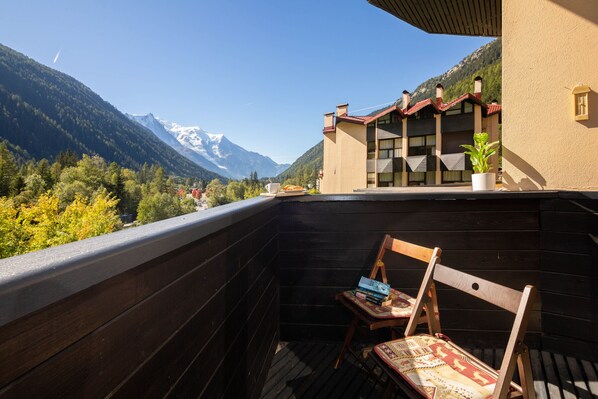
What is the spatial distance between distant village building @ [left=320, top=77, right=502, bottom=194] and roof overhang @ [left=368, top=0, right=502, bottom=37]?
1462 centimetres

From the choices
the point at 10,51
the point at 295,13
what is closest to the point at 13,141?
the point at 10,51

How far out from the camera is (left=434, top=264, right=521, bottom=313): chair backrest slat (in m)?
1.23

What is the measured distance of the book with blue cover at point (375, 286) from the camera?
2.00 metres

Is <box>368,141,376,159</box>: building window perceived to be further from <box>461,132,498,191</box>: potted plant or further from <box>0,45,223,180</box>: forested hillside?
<box>0,45,223,180</box>: forested hillside

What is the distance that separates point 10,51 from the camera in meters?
133

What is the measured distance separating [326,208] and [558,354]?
2.00 meters

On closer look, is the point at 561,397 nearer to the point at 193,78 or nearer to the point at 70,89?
the point at 193,78

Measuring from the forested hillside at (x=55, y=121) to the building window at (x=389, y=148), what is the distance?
12105cm

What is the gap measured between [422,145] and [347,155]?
5515 millimetres

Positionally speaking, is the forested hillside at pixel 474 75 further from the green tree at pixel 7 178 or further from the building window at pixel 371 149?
the green tree at pixel 7 178

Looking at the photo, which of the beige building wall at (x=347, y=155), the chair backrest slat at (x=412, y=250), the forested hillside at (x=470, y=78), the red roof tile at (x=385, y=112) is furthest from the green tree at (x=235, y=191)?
the chair backrest slat at (x=412, y=250)

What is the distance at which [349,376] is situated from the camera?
2.09 meters

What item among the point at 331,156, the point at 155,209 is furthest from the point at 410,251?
the point at 155,209

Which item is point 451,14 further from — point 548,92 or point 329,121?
point 329,121
